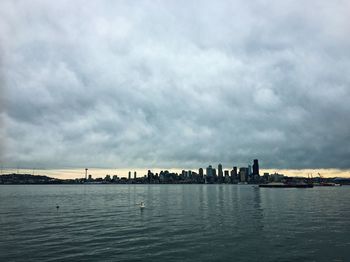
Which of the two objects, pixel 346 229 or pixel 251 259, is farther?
pixel 346 229

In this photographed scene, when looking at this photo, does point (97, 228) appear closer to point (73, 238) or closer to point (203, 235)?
point (73, 238)

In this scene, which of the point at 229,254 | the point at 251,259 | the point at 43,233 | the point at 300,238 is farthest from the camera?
the point at 43,233

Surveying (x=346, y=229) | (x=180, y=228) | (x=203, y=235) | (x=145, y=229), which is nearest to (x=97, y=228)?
(x=145, y=229)

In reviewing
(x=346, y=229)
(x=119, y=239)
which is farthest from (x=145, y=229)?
(x=346, y=229)

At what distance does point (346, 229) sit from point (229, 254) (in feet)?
95.4

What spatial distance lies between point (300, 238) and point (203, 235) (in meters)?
14.4

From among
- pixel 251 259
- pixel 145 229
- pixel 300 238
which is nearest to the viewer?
pixel 251 259

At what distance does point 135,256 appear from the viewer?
3572 centimetres

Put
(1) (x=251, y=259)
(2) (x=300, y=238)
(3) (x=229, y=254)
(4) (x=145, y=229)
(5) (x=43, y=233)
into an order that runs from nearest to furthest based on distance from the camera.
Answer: (1) (x=251, y=259)
(3) (x=229, y=254)
(2) (x=300, y=238)
(5) (x=43, y=233)
(4) (x=145, y=229)

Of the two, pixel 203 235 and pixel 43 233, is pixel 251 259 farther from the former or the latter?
pixel 43 233

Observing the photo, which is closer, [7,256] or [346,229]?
[7,256]

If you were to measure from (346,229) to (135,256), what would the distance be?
38954 mm

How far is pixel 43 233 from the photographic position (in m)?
50.4

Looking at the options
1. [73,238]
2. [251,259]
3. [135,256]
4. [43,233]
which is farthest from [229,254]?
[43,233]
